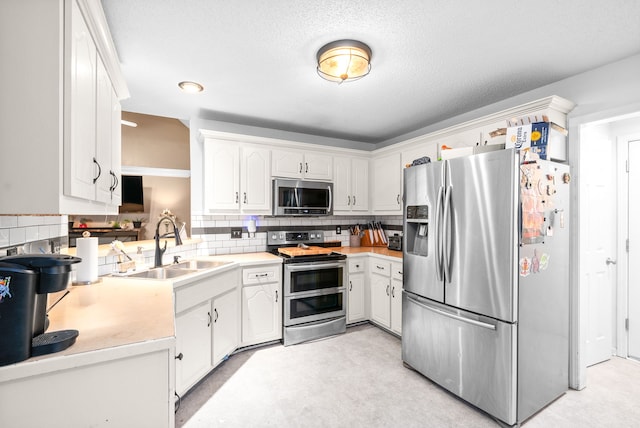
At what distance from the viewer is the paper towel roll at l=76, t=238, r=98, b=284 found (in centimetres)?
181

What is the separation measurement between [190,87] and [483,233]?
8.61ft

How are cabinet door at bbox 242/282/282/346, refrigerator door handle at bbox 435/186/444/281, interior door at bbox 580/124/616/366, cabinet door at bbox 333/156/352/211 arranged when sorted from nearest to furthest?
refrigerator door handle at bbox 435/186/444/281 < interior door at bbox 580/124/616/366 < cabinet door at bbox 242/282/282/346 < cabinet door at bbox 333/156/352/211

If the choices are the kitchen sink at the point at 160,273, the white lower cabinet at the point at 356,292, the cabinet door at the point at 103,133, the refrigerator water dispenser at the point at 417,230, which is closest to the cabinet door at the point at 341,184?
the white lower cabinet at the point at 356,292

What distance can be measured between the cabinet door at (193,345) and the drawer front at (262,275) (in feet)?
1.79

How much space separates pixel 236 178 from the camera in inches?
124

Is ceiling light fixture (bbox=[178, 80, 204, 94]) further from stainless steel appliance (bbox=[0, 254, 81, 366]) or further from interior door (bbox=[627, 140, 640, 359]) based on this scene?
interior door (bbox=[627, 140, 640, 359])

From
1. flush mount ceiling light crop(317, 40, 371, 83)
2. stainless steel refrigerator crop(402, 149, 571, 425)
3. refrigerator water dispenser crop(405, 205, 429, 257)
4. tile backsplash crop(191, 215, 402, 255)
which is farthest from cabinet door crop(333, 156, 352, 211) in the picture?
flush mount ceiling light crop(317, 40, 371, 83)

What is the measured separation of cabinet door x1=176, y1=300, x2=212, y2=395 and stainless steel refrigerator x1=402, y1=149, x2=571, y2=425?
1.76 metres

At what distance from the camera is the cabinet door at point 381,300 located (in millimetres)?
3247

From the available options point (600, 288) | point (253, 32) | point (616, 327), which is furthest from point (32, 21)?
point (616, 327)

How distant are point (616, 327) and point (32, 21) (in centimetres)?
456

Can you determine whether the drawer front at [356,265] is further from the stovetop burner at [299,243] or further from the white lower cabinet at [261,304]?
the white lower cabinet at [261,304]

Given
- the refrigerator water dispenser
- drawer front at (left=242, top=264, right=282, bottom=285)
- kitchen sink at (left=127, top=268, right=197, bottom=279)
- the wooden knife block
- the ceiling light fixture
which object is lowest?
drawer front at (left=242, top=264, right=282, bottom=285)

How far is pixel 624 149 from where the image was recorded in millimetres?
A: 2744
